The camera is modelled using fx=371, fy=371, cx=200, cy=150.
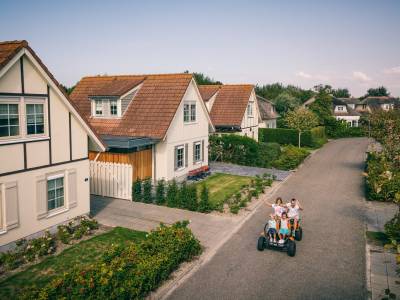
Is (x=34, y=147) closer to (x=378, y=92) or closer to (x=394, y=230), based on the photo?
(x=394, y=230)

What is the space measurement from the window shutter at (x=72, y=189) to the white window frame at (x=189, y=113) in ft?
34.2

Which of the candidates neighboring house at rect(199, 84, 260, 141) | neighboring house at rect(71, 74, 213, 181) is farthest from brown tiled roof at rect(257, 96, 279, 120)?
neighboring house at rect(71, 74, 213, 181)

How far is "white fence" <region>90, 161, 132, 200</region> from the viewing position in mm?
19141

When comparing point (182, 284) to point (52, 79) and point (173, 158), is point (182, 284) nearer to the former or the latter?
point (52, 79)

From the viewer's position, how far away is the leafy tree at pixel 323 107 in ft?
190

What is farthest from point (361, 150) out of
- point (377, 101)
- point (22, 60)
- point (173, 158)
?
point (377, 101)

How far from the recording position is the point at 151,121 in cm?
2209

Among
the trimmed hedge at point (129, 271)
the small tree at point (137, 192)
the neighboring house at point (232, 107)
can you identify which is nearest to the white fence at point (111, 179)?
the small tree at point (137, 192)

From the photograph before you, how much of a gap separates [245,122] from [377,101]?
70863mm

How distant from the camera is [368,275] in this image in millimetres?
11609

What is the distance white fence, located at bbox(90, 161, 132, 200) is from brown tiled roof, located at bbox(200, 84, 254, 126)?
15948 millimetres

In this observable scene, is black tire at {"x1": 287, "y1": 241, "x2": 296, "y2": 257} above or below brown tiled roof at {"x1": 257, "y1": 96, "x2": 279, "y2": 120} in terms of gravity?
below

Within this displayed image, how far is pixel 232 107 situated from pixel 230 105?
372mm

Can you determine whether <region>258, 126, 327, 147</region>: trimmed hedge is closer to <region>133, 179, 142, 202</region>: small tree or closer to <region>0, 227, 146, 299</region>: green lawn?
<region>133, 179, 142, 202</region>: small tree
